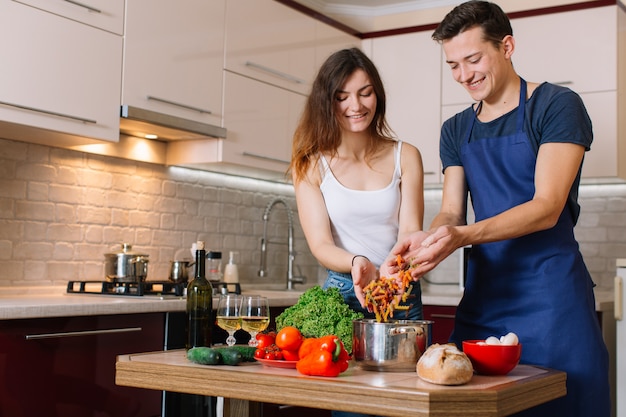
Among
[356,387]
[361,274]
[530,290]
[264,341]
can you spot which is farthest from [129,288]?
[356,387]

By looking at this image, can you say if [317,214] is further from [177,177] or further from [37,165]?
[177,177]

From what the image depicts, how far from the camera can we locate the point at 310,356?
1553 mm

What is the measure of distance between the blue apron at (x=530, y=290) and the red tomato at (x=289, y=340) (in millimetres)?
588

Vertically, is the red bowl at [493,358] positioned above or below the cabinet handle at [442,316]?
above

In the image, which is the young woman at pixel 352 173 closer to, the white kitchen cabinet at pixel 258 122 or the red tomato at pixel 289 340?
the red tomato at pixel 289 340

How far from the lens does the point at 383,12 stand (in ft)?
16.4

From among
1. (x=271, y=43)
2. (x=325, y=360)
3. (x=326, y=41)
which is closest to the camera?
(x=325, y=360)

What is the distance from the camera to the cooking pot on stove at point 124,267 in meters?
3.46

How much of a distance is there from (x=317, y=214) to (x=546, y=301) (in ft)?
2.20

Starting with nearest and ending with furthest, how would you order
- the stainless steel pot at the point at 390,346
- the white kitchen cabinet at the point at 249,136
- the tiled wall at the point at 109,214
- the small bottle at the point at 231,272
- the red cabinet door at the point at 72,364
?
the stainless steel pot at the point at 390,346
the red cabinet door at the point at 72,364
the tiled wall at the point at 109,214
the white kitchen cabinet at the point at 249,136
the small bottle at the point at 231,272

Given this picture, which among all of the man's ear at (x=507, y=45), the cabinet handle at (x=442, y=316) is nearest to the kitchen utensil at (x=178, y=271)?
the cabinet handle at (x=442, y=316)

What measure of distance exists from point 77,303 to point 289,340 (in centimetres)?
136

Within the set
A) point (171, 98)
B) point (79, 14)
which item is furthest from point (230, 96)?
point (79, 14)

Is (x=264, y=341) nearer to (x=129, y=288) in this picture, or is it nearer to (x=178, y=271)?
(x=129, y=288)
